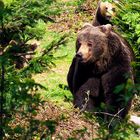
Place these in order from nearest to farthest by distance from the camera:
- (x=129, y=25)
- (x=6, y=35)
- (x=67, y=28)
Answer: (x=6, y=35)
(x=129, y=25)
(x=67, y=28)

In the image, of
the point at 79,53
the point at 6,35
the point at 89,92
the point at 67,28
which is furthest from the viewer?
the point at 67,28

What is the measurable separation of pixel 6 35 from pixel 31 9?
345 millimetres

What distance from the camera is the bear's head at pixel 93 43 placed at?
7.48 m

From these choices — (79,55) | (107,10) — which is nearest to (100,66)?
(79,55)

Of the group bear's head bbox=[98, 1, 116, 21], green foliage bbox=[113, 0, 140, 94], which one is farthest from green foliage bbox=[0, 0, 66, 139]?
bear's head bbox=[98, 1, 116, 21]

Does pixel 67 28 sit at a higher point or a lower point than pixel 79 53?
lower

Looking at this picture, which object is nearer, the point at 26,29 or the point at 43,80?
the point at 26,29

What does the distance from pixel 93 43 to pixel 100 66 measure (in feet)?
1.39

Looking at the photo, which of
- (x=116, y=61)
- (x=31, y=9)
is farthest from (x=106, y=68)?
(x=31, y=9)

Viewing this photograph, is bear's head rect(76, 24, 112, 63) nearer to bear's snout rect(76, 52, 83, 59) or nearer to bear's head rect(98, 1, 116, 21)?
bear's snout rect(76, 52, 83, 59)

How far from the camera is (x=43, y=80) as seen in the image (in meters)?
9.71

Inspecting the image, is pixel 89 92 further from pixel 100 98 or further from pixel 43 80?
pixel 43 80

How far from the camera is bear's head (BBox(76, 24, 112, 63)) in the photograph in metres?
7.48

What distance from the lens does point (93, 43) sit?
753 centimetres
